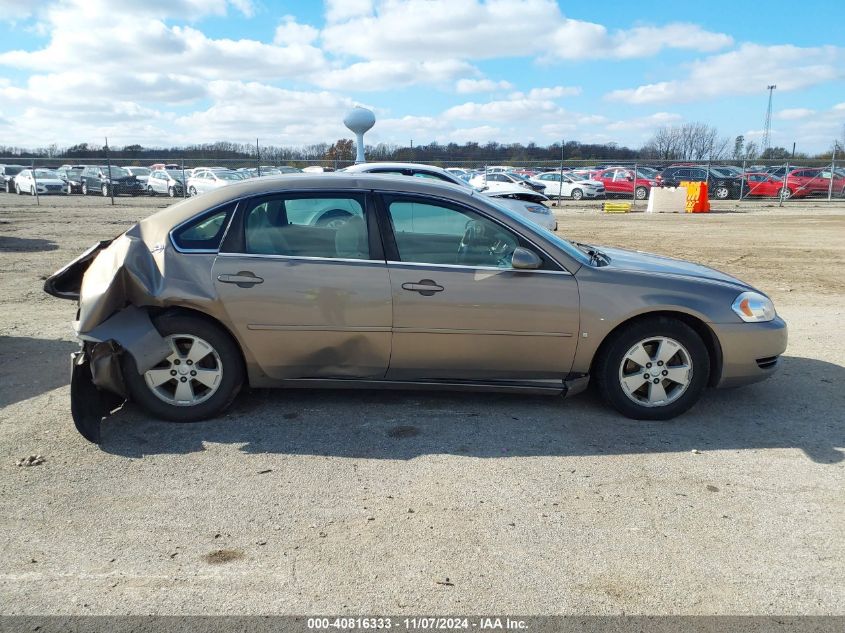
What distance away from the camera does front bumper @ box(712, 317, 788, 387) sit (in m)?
4.46

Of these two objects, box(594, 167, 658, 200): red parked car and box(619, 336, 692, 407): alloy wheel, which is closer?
box(619, 336, 692, 407): alloy wheel

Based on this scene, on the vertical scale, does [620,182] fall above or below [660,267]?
above

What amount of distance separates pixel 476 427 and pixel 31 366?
12.7ft

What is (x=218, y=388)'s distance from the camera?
4.44 meters

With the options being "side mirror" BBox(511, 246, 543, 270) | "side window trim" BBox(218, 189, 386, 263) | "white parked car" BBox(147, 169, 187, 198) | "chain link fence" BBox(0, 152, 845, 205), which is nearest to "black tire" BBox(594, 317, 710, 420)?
"side mirror" BBox(511, 246, 543, 270)

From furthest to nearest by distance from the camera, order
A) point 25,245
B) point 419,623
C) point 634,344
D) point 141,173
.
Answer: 1. point 141,173
2. point 25,245
3. point 634,344
4. point 419,623

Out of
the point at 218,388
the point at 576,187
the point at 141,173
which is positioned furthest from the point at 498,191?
the point at 141,173

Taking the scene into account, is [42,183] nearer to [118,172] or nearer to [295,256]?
[118,172]

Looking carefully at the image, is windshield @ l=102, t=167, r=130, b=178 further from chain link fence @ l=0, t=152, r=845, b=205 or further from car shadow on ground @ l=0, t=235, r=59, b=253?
car shadow on ground @ l=0, t=235, r=59, b=253

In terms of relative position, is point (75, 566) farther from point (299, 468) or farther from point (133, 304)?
point (133, 304)

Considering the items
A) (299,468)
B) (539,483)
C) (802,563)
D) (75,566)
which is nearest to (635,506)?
(539,483)

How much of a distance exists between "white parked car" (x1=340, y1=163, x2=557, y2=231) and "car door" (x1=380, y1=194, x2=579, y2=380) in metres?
5.74

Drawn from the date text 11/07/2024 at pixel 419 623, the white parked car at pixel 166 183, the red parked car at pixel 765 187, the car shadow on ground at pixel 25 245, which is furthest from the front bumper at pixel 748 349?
the white parked car at pixel 166 183

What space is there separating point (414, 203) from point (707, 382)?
7.86ft
